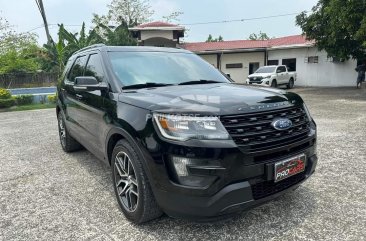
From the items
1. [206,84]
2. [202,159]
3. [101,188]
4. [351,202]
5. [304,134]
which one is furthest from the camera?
[101,188]

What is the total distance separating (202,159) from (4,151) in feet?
17.3

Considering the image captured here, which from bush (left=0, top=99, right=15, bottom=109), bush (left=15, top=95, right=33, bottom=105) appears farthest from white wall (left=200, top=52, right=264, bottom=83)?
bush (left=0, top=99, right=15, bottom=109)

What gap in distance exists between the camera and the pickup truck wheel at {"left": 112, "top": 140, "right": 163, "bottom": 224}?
8.52 ft

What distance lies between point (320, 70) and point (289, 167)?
22683 mm

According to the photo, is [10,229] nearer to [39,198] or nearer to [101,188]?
[39,198]

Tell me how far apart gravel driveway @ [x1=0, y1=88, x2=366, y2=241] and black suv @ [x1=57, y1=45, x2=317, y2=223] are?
313mm

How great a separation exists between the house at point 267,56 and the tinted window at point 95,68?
62.5 feet

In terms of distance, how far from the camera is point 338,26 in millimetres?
14125

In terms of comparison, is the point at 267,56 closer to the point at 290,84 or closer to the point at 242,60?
the point at 242,60

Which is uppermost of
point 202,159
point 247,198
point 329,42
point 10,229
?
point 329,42

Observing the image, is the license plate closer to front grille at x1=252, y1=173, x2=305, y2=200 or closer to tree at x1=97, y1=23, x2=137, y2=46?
front grille at x1=252, y1=173, x2=305, y2=200

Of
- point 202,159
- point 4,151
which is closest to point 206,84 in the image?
point 202,159

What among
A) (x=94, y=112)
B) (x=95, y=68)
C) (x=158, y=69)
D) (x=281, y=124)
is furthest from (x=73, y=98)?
(x=281, y=124)

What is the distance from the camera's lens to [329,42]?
15828 mm
